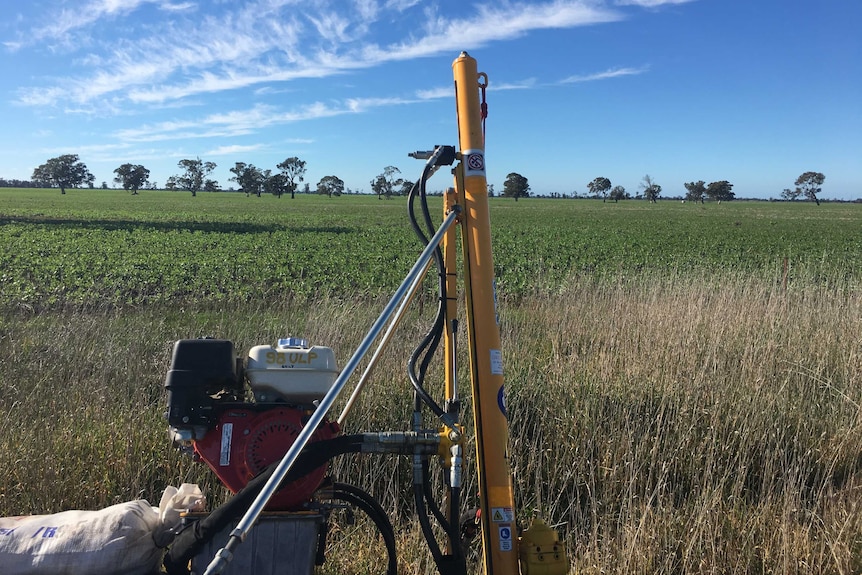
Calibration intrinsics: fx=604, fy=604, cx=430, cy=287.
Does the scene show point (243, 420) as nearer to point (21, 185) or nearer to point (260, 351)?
point (260, 351)

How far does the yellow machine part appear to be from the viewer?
1.93 meters

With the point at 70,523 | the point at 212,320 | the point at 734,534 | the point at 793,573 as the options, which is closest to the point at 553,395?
the point at 734,534

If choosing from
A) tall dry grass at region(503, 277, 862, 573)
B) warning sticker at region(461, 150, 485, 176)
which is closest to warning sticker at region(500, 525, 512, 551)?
tall dry grass at region(503, 277, 862, 573)

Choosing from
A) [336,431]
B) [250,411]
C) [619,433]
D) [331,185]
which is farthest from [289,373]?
[331,185]

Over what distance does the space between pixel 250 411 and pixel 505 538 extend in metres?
0.96

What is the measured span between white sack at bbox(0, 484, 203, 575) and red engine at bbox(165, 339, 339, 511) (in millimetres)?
294

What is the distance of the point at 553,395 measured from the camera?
4.07m

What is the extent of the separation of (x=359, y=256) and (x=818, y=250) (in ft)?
59.8

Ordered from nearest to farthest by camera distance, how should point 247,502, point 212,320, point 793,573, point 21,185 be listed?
point 247,502
point 793,573
point 212,320
point 21,185

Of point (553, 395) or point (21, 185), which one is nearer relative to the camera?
point (553, 395)

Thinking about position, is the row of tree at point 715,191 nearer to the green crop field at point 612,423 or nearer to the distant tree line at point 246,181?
the distant tree line at point 246,181

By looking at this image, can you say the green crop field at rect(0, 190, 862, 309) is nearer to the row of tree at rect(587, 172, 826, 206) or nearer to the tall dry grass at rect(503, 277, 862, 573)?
the tall dry grass at rect(503, 277, 862, 573)

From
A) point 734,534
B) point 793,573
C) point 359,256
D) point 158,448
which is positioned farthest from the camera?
point 359,256

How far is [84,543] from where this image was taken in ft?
6.26
